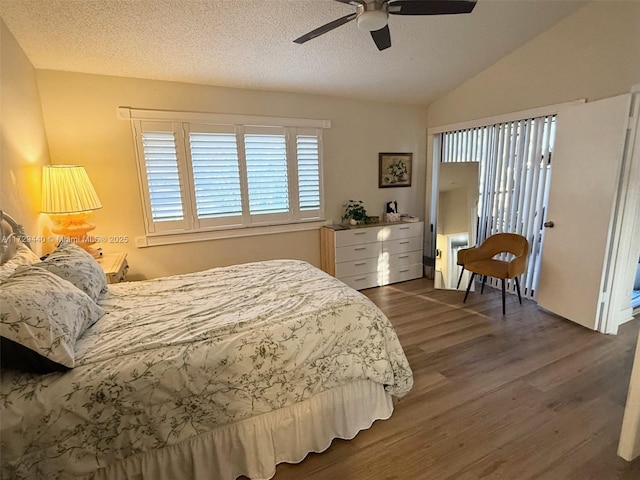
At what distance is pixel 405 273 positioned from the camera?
4.38m

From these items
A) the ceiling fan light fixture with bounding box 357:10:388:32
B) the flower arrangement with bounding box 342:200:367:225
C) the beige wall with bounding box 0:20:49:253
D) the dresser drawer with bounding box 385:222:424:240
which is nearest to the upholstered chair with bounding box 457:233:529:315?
the dresser drawer with bounding box 385:222:424:240

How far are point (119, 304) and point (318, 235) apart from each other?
101 inches

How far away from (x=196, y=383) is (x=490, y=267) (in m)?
3.12

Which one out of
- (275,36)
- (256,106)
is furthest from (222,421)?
(256,106)

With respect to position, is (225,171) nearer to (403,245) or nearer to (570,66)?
(403,245)

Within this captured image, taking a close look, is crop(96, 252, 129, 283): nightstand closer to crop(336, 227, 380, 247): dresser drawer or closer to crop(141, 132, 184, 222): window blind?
crop(141, 132, 184, 222): window blind

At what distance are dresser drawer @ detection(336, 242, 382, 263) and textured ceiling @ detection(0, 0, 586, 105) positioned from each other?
192 cm

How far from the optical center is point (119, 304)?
76.5 inches

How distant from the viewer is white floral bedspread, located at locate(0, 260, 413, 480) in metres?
1.18

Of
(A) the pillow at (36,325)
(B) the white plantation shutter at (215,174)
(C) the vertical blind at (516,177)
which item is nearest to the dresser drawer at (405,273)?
(C) the vertical blind at (516,177)

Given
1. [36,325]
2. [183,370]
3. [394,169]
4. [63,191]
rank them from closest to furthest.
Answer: [36,325] → [183,370] → [63,191] → [394,169]

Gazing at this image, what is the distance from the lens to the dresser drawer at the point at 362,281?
404 centimetres

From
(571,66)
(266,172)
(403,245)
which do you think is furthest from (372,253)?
(571,66)

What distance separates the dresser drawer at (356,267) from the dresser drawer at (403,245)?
0.25m
